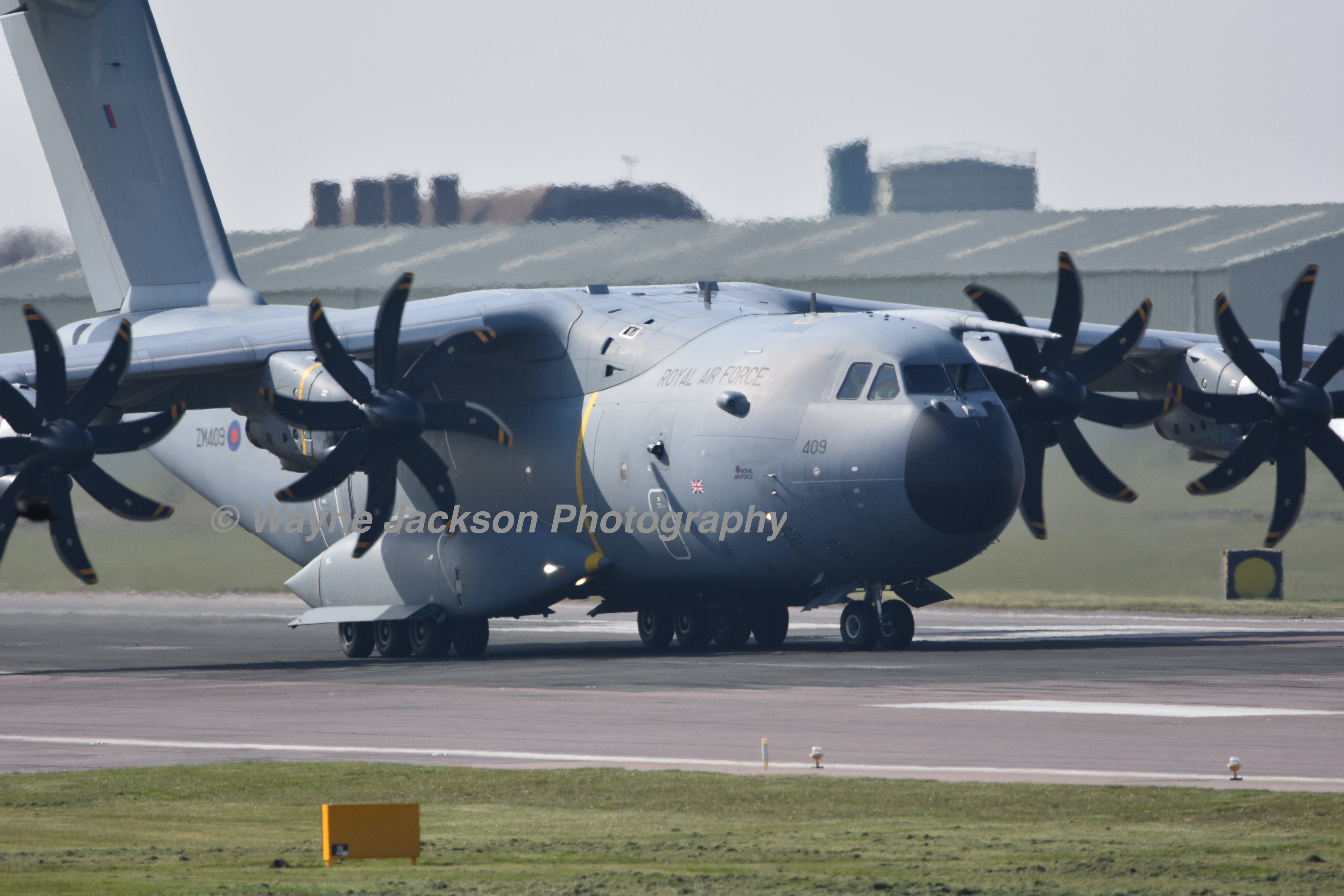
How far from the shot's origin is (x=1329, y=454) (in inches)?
1144

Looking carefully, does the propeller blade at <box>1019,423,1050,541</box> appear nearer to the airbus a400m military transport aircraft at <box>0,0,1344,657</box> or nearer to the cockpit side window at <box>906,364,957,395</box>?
the airbus a400m military transport aircraft at <box>0,0,1344,657</box>

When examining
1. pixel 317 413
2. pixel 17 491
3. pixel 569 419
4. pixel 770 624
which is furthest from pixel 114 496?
pixel 770 624

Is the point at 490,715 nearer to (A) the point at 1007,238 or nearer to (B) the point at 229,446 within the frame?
(B) the point at 229,446

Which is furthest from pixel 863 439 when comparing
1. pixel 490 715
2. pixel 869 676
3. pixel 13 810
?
pixel 13 810

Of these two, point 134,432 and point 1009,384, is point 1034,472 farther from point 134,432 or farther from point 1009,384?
point 134,432

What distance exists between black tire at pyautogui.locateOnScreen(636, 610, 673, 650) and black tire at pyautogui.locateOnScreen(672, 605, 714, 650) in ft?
0.68

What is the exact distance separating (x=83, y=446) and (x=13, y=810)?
12128 millimetres

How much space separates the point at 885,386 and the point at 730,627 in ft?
17.2

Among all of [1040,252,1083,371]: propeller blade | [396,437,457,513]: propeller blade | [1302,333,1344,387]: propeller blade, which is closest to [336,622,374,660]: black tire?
[396,437,457,513]: propeller blade

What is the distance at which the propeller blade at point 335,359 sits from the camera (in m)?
24.8

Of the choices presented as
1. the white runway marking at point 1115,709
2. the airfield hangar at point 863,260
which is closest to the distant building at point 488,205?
the airfield hangar at point 863,260

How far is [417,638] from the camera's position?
28.5m

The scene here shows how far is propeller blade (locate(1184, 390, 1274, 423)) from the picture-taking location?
1099 inches

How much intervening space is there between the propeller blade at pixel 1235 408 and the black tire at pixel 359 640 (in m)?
12.4
